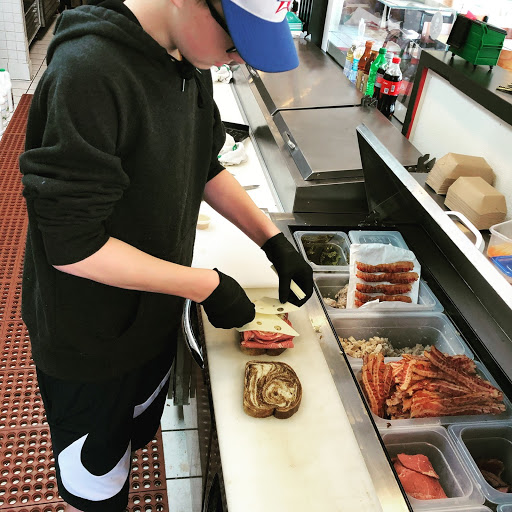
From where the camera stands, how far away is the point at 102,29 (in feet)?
3.46

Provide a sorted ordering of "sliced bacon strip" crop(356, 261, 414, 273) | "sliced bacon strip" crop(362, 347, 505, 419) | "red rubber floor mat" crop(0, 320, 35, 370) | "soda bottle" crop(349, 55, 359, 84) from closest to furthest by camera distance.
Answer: "sliced bacon strip" crop(362, 347, 505, 419)
"sliced bacon strip" crop(356, 261, 414, 273)
"red rubber floor mat" crop(0, 320, 35, 370)
"soda bottle" crop(349, 55, 359, 84)

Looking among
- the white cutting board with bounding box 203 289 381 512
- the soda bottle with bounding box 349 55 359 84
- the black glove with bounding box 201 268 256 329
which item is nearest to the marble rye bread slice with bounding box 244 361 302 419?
the white cutting board with bounding box 203 289 381 512

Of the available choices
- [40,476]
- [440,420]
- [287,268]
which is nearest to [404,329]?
[440,420]

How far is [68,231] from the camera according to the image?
1081mm

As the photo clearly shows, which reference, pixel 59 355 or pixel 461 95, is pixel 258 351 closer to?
pixel 59 355

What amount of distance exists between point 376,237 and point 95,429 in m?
1.29

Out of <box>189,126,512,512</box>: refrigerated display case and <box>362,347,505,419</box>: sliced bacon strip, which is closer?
<box>189,126,512,512</box>: refrigerated display case

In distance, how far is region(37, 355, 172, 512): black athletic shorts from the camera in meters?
1.53

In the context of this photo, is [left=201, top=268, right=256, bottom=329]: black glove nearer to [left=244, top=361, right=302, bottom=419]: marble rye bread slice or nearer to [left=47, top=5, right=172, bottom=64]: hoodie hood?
[left=244, top=361, right=302, bottom=419]: marble rye bread slice

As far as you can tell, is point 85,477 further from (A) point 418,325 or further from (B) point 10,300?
(B) point 10,300

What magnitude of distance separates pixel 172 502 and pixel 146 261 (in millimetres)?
1360

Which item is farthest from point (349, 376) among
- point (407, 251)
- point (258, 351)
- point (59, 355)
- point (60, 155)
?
point (60, 155)

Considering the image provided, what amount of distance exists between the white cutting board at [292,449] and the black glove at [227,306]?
0.42 feet

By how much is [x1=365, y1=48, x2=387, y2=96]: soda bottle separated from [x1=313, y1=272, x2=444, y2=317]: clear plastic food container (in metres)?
1.42
